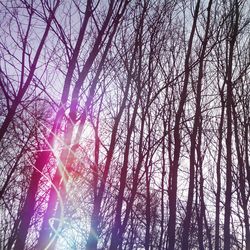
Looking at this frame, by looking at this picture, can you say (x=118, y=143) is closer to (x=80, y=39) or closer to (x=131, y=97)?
(x=131, y=97)

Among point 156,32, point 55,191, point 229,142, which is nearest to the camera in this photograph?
point 55,191

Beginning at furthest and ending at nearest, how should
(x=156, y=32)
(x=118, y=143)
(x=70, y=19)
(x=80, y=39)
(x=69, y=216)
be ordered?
1. (x=69, y=216)
2. (x=118, y=143)
3. (x=156, y=32)
4. (x=70, y=19)
5. (x=80, y=39)

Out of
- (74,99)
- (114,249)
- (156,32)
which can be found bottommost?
(114,249)

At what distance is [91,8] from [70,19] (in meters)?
0.69

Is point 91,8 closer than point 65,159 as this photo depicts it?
No

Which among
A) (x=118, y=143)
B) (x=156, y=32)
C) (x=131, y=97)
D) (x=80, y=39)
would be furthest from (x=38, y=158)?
(x=118, y=143)

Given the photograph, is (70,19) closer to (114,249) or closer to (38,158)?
(38,158)

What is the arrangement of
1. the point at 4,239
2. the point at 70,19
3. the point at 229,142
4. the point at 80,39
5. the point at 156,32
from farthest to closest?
the point at 4,239, the point at 156,32, the point at 229,142, the point at 70,19, the point at 80,39

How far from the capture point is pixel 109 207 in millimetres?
11211

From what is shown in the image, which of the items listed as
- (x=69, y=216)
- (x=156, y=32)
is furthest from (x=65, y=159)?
(x=69, y=216)

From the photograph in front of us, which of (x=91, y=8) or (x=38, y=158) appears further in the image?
(x=38, y=158)

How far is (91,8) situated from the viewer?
3.55 meters

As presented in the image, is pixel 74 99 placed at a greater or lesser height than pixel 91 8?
lesser

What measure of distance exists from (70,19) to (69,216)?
820 cm
